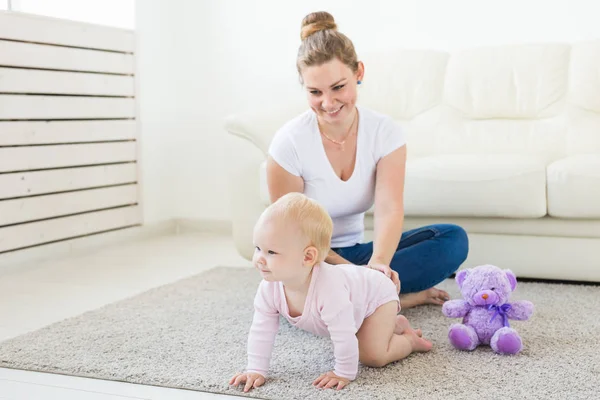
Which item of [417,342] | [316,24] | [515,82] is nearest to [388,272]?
[417,342]

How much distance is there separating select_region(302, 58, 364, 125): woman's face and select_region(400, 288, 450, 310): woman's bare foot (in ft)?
2.02

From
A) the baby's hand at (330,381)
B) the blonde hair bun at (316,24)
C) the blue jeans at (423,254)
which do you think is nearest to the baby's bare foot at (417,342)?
the baby's hand at (330,381)

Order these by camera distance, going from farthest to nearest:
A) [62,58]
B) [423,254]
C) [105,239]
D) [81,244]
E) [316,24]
A: [105,239] < [81,244] < [62,58] < [423,254] < [316,24]

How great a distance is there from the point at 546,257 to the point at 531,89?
817mm

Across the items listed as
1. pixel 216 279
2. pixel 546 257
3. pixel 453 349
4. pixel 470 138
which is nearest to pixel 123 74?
pixel 216 279

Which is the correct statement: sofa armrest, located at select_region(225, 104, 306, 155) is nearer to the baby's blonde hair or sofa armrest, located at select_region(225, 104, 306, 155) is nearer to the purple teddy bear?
the purple teddy bear

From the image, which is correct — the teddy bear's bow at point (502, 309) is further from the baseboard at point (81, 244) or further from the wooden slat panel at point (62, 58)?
the wooden slat panel at point (62, 58)

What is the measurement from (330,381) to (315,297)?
0.56 ft

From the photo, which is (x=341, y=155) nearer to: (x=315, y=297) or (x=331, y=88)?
(x=331, y=88)

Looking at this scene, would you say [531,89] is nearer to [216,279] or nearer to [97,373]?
[216,279]

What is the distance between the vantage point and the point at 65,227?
318 cm

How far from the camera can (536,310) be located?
84.8 inches

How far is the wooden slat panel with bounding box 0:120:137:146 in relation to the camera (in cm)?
289

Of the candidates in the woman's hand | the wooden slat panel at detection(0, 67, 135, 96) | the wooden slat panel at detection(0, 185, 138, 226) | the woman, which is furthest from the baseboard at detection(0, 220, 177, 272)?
the woman's hand
